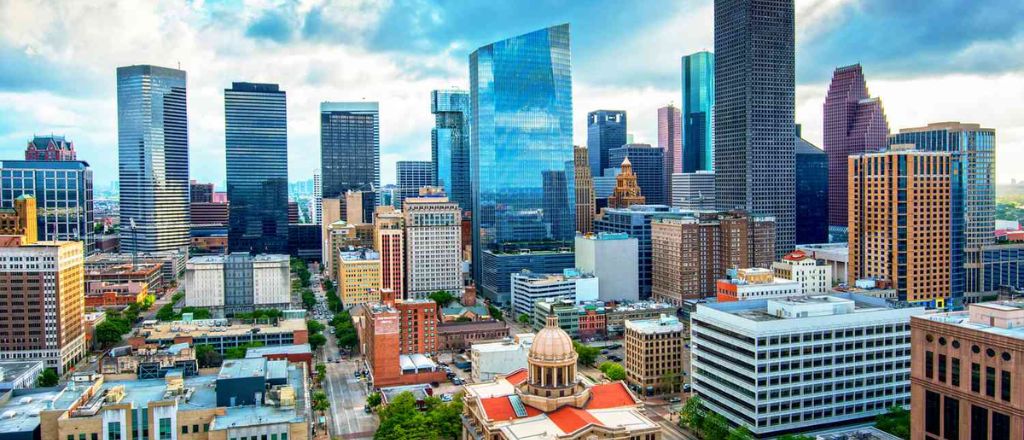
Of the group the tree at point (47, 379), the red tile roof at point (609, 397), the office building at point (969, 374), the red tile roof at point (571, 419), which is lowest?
the tree at point (47, 379)

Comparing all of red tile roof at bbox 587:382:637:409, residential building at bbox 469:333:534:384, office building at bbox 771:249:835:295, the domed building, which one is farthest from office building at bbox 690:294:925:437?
office building at bbox 771:249:835:295

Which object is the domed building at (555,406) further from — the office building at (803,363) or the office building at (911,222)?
the office building at (911,222)

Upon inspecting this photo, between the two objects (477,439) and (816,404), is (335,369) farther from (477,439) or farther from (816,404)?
(816,404)

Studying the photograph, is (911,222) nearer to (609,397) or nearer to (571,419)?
(609,397)

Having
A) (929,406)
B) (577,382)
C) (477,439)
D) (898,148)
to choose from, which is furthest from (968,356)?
(898,148)

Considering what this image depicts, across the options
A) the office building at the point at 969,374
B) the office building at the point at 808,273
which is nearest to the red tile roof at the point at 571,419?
the office building at the point at 969,374

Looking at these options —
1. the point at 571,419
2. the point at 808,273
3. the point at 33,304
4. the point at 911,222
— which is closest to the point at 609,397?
the point at 571,419
